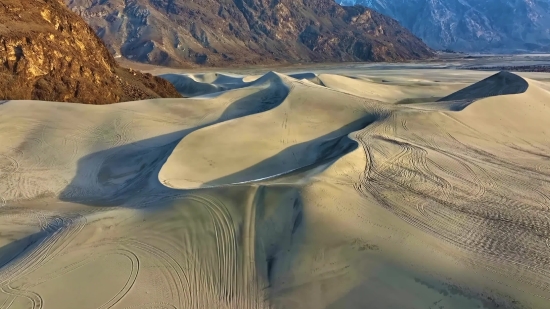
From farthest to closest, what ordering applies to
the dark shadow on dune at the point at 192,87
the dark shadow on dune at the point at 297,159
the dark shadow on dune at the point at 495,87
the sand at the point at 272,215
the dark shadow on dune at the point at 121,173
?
the dark shadow on dune at the point at 192,87 → the dark shadow on dune at the point at 495,87 → the dark shadow on dune at the point at 297,159 → the dark shadow on dune at the point at 121,173 → the sand at the point at 272,215

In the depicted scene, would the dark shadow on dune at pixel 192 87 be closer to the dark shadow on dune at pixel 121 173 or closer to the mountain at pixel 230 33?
the dark shadow on dune at pixel 121 173

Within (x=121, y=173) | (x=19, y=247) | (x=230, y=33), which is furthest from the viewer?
(x=230, y=33)

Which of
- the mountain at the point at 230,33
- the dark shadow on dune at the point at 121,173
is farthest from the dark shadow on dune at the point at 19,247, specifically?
the mountain at the point at 230,33

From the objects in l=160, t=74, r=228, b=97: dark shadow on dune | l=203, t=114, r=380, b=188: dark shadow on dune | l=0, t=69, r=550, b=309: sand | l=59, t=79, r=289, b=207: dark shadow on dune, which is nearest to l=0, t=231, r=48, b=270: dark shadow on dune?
l=0, t=69, r=550, b=309: sand

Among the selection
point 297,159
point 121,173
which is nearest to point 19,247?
point 121,173

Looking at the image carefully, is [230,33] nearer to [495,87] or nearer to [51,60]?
[51,60]

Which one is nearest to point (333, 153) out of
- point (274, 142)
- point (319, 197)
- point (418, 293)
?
point (274, 142)

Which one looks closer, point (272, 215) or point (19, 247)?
point (272, 215)

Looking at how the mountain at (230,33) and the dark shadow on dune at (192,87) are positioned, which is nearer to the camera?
the dark shadow on dune at (192,87)
